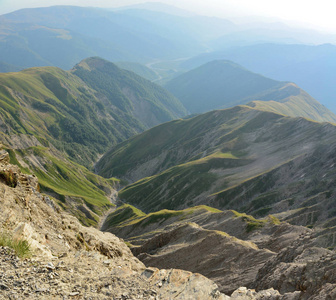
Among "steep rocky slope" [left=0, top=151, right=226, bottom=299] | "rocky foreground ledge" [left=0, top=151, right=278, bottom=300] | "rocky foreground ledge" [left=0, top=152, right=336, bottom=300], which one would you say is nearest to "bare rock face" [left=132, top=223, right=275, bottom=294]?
"rocky foreground ledge" [left=0, top=152, right=336, bottom=300]

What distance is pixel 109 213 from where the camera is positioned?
19550 centimetres

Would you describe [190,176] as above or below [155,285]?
below

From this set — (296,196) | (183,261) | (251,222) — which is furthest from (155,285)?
(296,196)

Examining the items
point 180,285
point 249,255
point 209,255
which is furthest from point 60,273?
point 209,255

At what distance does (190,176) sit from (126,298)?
171m

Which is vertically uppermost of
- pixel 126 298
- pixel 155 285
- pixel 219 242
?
pixel 126 298

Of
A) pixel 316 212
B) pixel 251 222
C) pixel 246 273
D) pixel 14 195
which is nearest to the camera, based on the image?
pixel 14 195

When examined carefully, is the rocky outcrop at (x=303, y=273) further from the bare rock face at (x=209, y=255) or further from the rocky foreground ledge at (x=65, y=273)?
the bare rock face at (x=209, y=255)

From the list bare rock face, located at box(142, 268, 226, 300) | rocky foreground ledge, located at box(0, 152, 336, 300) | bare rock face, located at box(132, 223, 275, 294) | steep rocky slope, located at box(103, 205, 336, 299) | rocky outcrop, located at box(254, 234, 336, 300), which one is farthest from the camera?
bare rock face, located at box(132, 223, 275, 294)

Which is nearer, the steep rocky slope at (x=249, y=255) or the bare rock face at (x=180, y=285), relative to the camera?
the bare rock face at (x=180, y=285)

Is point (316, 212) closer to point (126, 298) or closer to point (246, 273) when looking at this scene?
point (246, 273)

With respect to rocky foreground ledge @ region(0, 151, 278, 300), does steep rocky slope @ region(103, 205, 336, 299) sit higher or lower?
Answer: lower

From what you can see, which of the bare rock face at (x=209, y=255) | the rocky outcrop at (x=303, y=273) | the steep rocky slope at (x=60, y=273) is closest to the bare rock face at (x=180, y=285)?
the steep rocky slope at (x=60, y=273)

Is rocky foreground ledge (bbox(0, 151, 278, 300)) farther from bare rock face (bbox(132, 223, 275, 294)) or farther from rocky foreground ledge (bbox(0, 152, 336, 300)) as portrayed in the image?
bare rock face (bbox(132, 223, 275, 294))
